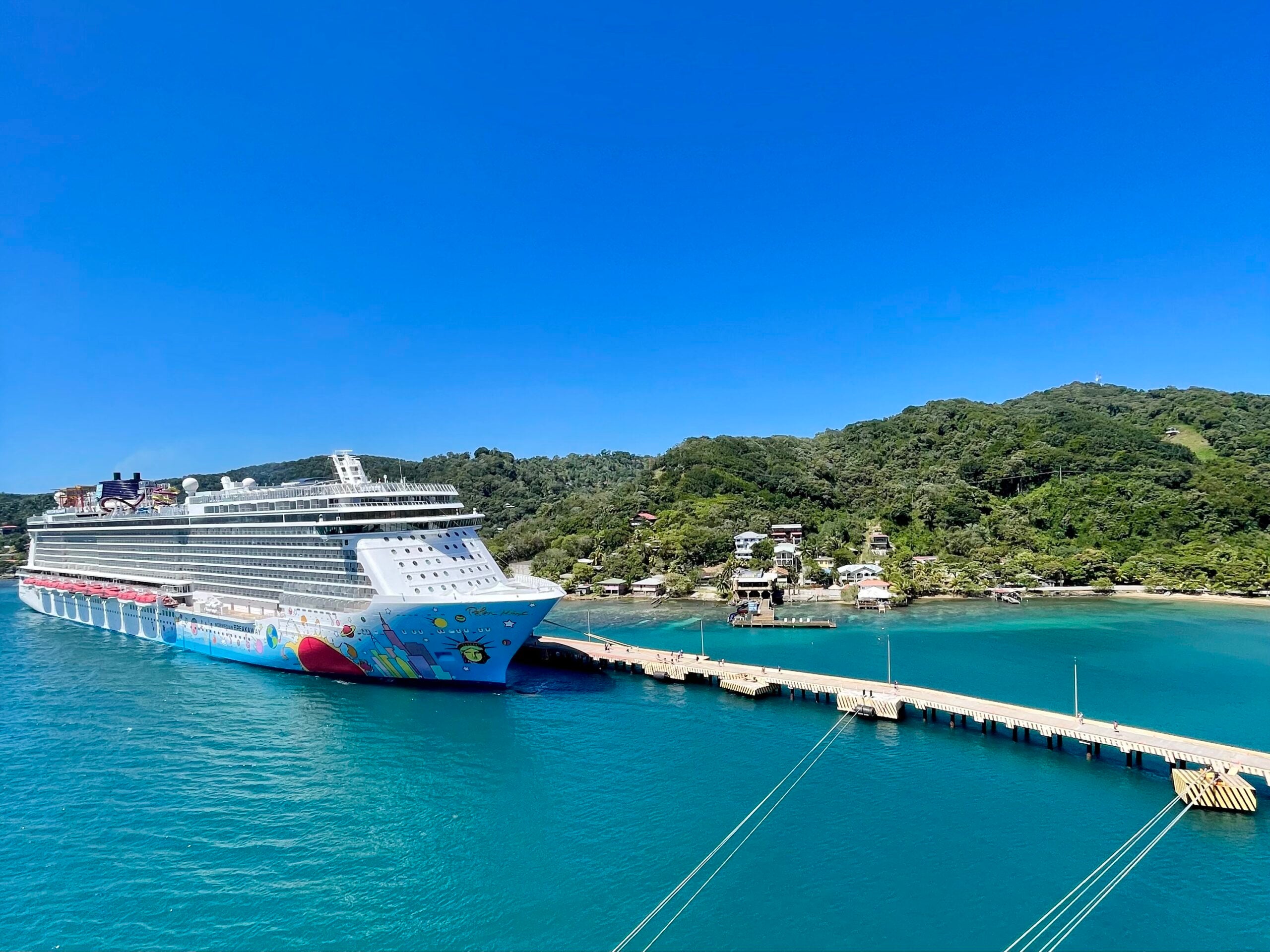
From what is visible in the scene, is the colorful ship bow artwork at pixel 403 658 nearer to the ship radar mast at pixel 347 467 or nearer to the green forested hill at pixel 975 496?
the ship radar mast at pixel 347 467

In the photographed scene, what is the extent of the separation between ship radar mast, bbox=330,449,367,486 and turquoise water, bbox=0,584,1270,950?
11.8m

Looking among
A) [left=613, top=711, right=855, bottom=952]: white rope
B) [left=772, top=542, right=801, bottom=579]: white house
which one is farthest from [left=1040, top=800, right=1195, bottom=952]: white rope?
[left=772, top=542, right=801, bottom=579]: white house

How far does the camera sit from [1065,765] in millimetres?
25609

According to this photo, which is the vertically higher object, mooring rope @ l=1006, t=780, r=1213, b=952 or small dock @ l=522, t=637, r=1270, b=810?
small dock @ l=522, t=637, r=1270, b=810

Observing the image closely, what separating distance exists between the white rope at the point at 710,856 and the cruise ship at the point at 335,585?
522 inches

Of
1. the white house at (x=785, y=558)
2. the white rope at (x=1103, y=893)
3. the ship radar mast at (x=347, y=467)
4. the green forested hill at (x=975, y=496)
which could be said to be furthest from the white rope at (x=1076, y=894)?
the white house at (x=785, y=558)

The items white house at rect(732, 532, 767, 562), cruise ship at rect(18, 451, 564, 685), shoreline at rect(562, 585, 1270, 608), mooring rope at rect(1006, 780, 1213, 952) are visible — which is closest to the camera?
mooring rope at rect(1006, 780, 1213, 952)

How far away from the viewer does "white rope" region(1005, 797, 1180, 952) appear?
15.6 meters

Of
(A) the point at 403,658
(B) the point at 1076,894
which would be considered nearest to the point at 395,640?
(A) the point at 403,658

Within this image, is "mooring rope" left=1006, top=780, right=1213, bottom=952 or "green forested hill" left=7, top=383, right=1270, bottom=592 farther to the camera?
"green forested hill" left=7, top=383, right=1270, bottom=592

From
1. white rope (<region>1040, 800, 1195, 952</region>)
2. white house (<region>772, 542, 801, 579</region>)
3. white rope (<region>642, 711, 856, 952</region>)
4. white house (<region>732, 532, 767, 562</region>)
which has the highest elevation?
white house (<region>732, 532, 767, 562</region>)

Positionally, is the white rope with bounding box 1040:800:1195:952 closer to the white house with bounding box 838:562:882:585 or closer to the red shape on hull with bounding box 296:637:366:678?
the red shape on hull with bounding box 296:637:366:678

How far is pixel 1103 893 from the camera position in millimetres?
17359

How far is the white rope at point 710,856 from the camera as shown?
16062 mm
